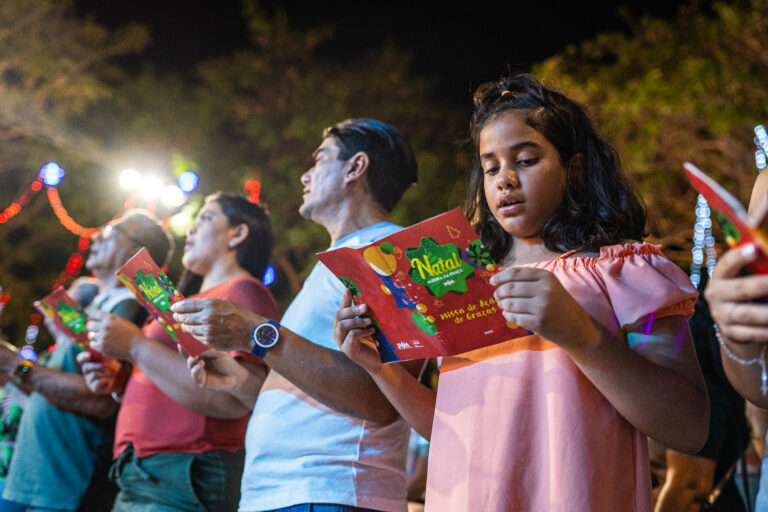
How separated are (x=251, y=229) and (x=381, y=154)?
837 millimetres

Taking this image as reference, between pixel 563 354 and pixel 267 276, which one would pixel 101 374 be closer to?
pixel 267 276

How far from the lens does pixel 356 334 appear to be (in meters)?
1.69

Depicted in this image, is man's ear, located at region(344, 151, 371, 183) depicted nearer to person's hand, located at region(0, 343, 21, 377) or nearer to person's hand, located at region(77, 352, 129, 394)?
person's hand, located at region(77, 352, 129, 394)

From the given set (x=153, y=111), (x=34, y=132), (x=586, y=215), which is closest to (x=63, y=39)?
(x=34, y=132)

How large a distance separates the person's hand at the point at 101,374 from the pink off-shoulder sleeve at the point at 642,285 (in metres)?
2.26

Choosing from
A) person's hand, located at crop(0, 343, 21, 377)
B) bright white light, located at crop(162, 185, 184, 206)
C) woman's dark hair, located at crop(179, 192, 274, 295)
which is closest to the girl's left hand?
woman's dark hair, located at crop(179, 192, 274, 295)

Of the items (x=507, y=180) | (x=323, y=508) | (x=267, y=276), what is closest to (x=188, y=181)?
(x=267, y=276)

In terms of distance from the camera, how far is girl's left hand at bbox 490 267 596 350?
4.03 feet

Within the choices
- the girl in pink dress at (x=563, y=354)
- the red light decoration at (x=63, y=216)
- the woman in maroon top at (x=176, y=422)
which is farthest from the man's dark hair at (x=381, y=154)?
the red light decoration at (x=63, y=216)

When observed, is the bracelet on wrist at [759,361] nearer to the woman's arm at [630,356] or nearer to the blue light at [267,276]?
the woman's arm at [630,356]

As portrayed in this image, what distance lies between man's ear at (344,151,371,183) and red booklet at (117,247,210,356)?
2.51 ft

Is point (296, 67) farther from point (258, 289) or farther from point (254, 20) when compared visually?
point (258, 289)

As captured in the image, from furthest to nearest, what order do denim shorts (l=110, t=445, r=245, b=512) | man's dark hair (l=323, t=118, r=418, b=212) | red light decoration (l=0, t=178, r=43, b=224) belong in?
red light decoration (l=0, t=178, r=43, b=224)
man's dark hair (l=323, t=118, r=418, b=212)
denim shorts (l=110, t=445, r=245, b=512)

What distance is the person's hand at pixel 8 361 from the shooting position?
3248mm
